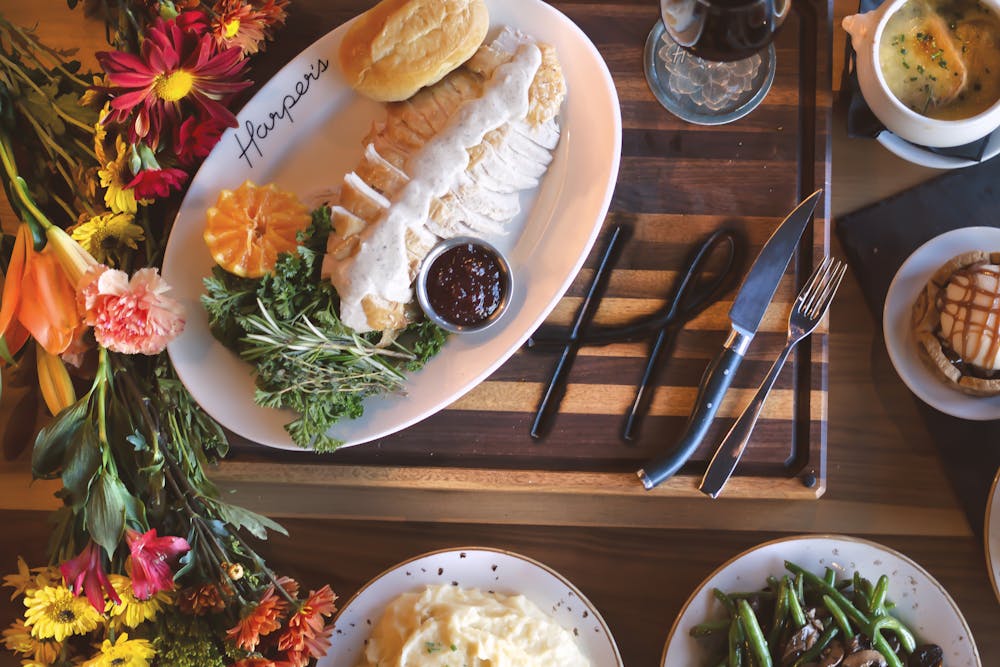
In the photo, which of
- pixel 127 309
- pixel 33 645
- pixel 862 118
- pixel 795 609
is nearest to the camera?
pixel 127 309

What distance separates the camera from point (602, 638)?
9.69 ft

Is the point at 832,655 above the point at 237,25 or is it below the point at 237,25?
below

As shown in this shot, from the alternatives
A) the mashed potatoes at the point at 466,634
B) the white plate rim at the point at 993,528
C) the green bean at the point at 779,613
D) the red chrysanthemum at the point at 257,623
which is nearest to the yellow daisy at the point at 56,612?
the red chrysanthemum at the point at 257,623

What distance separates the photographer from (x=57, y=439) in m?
2.63

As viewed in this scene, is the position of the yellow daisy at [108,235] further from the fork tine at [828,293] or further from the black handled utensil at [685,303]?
the fork tine at [828,293]

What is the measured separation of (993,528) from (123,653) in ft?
9.84

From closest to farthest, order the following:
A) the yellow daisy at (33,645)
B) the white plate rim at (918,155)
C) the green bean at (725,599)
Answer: the yellow daisy at (33,645) < the green bean at (725,599) < the white plate rim at (918,155)

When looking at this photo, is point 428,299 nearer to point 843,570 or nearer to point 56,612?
point 56,612

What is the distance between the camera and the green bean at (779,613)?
2.85 m

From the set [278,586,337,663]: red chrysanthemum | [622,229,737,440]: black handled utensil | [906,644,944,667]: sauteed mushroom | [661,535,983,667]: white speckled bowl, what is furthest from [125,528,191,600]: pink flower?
[906,644,944,667]: sauteed mushroom

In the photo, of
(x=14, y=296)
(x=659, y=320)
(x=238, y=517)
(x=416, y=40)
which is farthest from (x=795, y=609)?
(x=14, y=296)

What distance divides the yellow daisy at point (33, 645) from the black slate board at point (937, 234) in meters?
3.11

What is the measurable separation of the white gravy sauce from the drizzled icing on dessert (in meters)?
1.58

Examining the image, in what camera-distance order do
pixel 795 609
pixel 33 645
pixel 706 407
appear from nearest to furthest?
pixel 33 645 → pixel 795 609 → pixel 706 407
